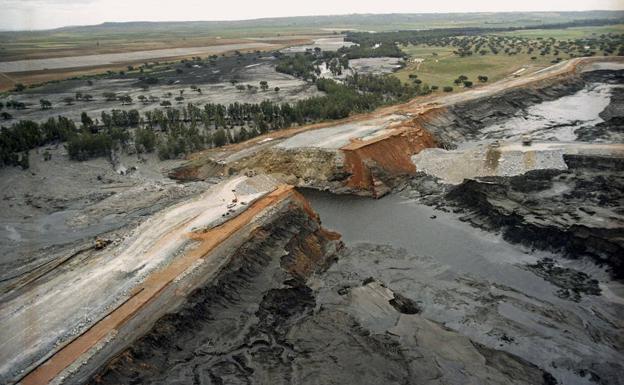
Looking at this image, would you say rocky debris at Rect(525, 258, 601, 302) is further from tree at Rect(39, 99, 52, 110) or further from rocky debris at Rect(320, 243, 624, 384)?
tree at Rect(39, 99, 52, 110)

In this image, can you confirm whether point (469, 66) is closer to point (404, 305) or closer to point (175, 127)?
point (175, 127)

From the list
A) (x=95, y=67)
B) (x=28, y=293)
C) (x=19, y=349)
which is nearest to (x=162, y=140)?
(x=28, y=293)

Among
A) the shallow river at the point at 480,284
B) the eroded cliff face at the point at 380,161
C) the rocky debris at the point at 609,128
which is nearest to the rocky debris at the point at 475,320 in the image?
the shallow river at the point at 480,284

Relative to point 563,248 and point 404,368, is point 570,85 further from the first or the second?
point 404,368

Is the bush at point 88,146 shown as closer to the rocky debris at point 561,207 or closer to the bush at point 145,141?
the bush at point 145,141

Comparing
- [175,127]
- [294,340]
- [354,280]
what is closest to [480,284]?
[354,280]
